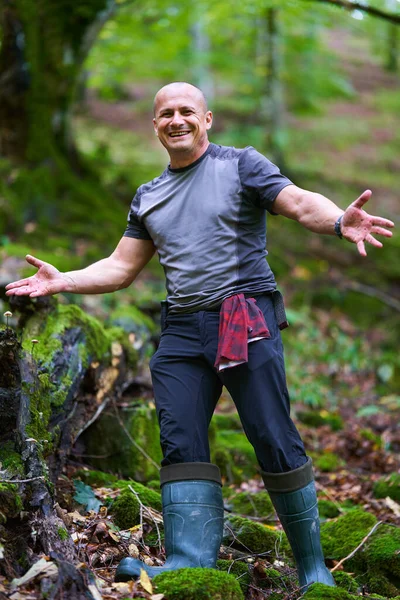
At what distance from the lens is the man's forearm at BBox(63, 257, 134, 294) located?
12.8ft

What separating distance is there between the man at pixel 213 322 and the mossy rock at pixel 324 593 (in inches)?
8.7

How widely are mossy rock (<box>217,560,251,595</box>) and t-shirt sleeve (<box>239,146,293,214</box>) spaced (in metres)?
1.98

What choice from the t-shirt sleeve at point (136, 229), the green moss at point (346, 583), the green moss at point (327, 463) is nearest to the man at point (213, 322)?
the t-shirt sleeve at point (136, 229)

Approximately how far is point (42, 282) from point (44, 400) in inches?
28.3

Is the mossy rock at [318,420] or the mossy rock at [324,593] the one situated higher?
the mossy rock at [324,593]

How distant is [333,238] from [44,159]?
6.23 meters

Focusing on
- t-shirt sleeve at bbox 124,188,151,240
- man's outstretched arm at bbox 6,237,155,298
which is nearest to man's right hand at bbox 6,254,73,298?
man's outstretched arm at bbox 6,237,155,298

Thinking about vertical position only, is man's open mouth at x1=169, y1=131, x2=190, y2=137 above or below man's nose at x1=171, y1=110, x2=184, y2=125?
below

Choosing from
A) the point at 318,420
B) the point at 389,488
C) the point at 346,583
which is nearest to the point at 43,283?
the point at 346,583

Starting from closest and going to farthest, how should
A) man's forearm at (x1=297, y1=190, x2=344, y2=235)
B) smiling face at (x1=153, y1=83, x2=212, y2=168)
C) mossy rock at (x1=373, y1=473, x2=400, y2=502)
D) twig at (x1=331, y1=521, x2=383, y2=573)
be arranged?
man's forearm at (x1=297, y1=190, x2=344, y2=235) < smiling face at (x1=153, y1=83, x2=212, y2=168) < twig at (x1=331, y1=521, x2=383, y2=573) < mossy rock at (x1=373, y1=473, x2=400, y2=502)

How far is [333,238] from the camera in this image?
13781mm

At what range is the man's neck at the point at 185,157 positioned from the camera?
3.71 metres

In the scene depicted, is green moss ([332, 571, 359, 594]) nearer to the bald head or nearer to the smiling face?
the smiling face

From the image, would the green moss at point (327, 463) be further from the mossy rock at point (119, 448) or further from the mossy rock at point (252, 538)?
the mossy rock at point (252, 538)
